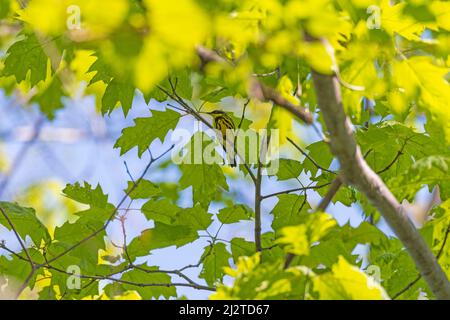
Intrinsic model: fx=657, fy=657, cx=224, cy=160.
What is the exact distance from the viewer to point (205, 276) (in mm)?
2162

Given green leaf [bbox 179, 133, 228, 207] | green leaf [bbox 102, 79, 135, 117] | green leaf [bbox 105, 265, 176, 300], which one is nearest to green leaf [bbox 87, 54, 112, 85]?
green leaf [bbox 102, 79, 135, 117]

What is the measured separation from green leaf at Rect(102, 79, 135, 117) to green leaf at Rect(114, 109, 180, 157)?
0.09m

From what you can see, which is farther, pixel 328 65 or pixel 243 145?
pixel 243 145

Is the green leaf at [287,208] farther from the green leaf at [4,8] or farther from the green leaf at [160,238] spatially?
the green leaf at [4,8]

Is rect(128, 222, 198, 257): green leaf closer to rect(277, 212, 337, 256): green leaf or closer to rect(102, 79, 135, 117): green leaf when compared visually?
rect(102, 79, 135, 117): green leaf

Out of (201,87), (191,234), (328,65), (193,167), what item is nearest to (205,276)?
(191,234)

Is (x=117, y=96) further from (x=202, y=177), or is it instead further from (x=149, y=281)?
(x=149, y=281)

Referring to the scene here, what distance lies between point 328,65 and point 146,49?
0.35 m

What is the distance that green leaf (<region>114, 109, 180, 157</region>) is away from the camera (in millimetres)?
2158

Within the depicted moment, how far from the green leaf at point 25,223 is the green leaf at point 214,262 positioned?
1.68 ft

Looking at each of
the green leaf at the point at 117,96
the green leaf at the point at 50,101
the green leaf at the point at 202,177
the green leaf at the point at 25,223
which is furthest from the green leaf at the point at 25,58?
the green leaf at the point at 50,101

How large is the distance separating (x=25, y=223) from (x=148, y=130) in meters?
0.49
